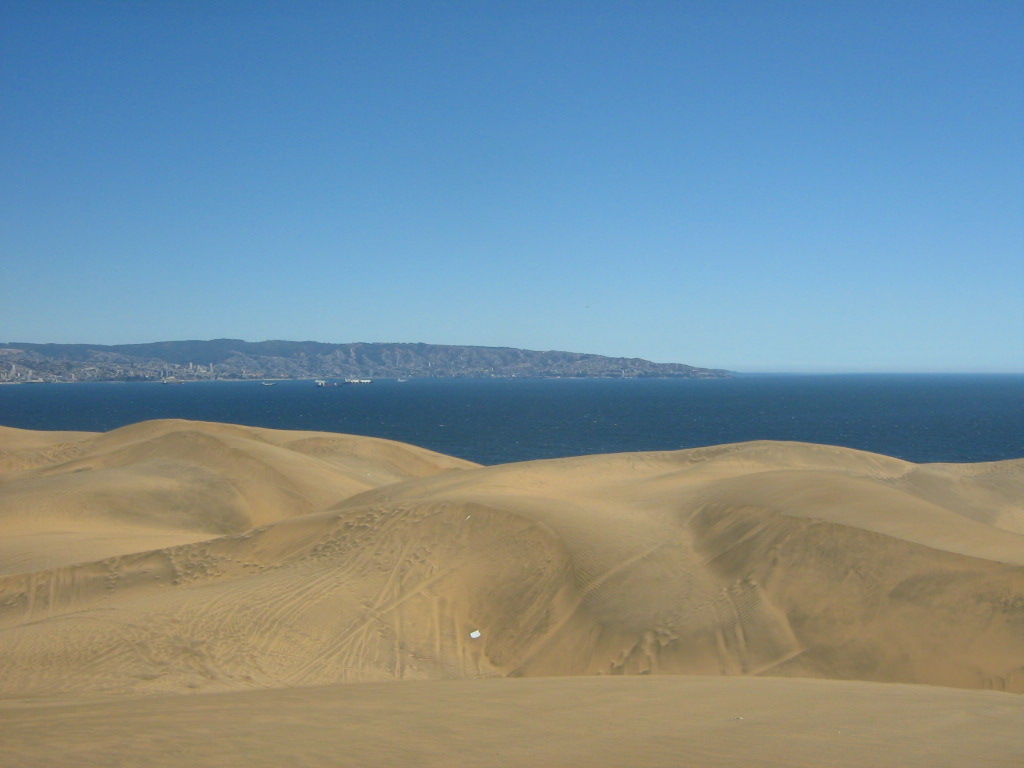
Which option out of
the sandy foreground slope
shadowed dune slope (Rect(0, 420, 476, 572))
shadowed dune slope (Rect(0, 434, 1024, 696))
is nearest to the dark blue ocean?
shadowed dune slope (Rect(0, 420, 476, 572))

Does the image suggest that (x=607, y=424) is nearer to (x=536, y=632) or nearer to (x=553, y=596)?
(x=553, y=596)

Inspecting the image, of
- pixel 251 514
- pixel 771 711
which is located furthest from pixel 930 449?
pixel 771 711

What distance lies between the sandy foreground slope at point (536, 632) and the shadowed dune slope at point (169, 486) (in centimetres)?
49

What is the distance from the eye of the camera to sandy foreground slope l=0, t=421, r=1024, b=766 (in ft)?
24.0

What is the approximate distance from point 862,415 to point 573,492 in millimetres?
89571

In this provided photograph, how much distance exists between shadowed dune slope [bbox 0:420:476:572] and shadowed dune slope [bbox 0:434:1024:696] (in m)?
5.78

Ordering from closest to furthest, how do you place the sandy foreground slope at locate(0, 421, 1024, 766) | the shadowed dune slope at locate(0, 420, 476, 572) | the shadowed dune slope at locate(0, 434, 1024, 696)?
the sandy foreground slope at locate(0, 421, 1024, 766)
the shadowed dune slope at locate(0, 434, 1024, 696)
the shadowed dune slope at locate(0, 420, 476, 572)

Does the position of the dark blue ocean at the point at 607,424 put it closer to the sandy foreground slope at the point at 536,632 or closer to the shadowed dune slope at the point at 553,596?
the sandy foreground slope at the point at 536,632

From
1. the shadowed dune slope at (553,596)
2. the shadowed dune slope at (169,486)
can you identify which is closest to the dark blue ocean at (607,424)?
the shadowed dune slope at (169,486)

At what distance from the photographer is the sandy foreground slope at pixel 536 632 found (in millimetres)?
7305

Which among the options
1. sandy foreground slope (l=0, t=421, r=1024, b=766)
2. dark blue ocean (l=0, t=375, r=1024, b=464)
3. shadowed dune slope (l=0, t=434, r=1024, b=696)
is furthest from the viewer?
dark blue ocean (l=0, t=375, r=1024, b=464)

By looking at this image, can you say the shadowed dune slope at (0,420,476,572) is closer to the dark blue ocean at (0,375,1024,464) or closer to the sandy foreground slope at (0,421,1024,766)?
the sandy foreground slope at (0,421,1024,766)

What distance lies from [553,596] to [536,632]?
3.08ft

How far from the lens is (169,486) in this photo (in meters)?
31.1
